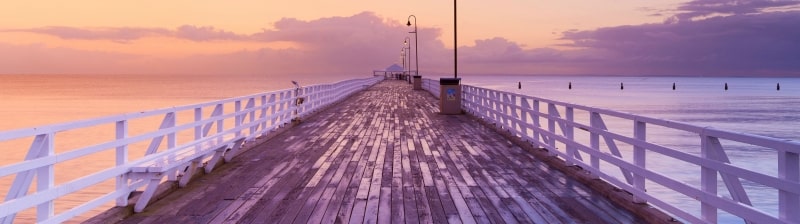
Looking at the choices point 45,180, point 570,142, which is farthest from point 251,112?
point 45,180

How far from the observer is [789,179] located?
4.48 m

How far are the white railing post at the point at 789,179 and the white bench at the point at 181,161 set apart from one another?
543 cm

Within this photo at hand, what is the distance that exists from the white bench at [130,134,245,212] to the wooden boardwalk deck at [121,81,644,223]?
0.53 ft

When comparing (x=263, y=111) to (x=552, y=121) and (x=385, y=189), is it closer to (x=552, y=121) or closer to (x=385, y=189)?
(x=552, y=121)

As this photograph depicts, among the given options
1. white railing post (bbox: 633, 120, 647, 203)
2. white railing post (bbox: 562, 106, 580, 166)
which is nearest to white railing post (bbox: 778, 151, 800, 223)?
white railing post (bbox: 633, 120, 647, 203)

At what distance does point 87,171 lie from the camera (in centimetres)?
1902

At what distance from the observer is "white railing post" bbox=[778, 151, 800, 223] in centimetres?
443

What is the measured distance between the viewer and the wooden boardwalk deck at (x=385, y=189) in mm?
6883

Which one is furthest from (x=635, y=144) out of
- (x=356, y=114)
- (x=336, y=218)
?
Result: (x=356, y=114)

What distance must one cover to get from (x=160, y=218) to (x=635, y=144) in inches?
195

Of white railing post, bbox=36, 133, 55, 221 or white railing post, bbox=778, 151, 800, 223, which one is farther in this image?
white railing post, bbox=36, 133, 55, 221

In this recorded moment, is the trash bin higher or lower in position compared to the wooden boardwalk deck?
higher

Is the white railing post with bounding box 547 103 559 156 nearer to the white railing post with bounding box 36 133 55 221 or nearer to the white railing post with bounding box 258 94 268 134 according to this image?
the white railing post with bounding box 258 94 268 134

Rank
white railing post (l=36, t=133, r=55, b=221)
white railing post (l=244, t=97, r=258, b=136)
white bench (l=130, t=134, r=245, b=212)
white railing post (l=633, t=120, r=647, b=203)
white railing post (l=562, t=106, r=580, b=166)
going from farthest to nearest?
white railing post (l=244, t=97, r=258, b=136) → white railing post (l=562, t=106, r=580, b=166) → white railing post (l=633, t=120, r=647, b=203) → white bench (l=130, t=134, r=245, b=212) → white railing post (l=36, t=133, r=55, b=221)
